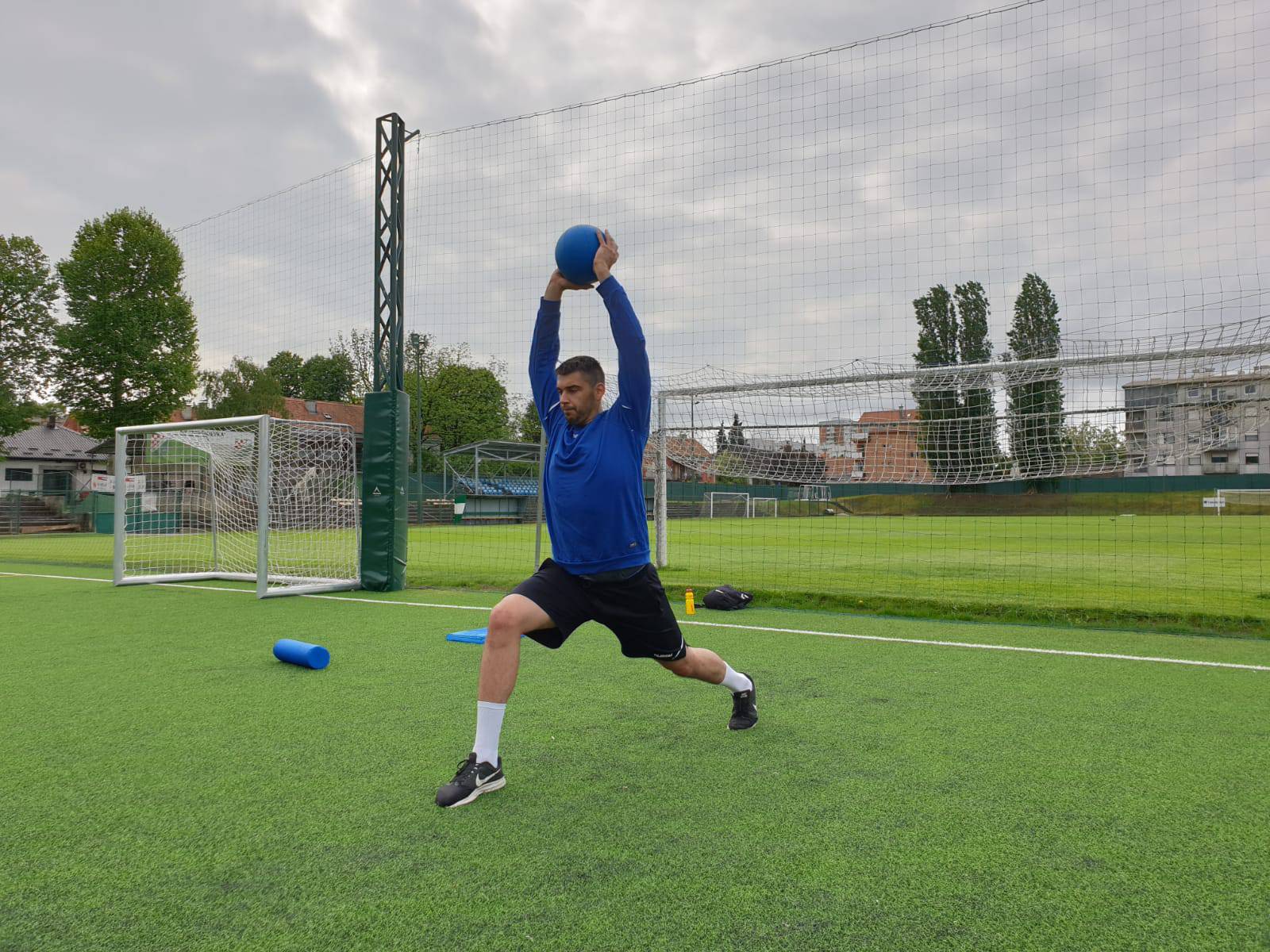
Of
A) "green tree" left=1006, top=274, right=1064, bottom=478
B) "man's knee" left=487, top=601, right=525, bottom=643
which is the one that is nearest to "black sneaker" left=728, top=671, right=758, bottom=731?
"man's knee" left=487, top=601, right=525, bottom=643

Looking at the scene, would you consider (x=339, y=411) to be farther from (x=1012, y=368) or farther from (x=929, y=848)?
(x=929, y=848)

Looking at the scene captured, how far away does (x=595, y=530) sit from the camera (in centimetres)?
366

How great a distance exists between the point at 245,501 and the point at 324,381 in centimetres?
6932

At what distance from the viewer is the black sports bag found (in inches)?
353

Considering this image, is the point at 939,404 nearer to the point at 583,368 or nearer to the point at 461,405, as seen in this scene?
the point at 583,368

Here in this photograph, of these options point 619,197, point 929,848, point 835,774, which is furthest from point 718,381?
point 929,848

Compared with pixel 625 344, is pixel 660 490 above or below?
below

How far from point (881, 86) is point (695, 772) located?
9462mm

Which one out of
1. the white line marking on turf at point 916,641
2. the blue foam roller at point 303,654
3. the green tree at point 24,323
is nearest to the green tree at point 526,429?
the green tree at point 24,323

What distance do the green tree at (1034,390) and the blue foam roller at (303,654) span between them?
25.3ft

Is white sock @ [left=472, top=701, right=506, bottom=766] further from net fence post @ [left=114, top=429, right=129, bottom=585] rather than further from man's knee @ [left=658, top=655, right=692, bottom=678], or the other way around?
net fence post @ [left=114, top=429, right=129, bottom=585]

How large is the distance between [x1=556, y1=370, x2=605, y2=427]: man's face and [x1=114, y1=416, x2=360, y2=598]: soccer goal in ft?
25.0

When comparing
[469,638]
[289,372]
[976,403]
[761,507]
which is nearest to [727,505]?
[761,507]

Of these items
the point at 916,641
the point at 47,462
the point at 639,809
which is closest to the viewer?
the point at 639,809
